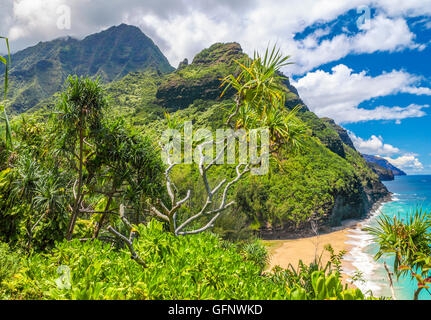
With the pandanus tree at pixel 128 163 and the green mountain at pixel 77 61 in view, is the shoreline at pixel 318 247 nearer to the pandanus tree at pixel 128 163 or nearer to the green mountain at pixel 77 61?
the pandanus tree at pixel 128 163

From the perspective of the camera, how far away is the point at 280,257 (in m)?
14.1

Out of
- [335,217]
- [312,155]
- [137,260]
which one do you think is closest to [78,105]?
[137,260]

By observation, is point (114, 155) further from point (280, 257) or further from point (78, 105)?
point (280, 257)

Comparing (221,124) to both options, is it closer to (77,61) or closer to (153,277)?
(153,277)

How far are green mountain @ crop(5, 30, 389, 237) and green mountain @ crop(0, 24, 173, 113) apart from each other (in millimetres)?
473

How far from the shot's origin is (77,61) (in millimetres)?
88250

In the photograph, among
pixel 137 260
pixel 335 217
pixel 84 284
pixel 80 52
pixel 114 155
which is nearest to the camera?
pixel 84 284

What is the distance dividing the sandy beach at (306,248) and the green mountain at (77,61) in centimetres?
4980

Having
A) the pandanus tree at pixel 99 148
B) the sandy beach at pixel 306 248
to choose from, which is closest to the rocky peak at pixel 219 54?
the sandy beach at pixel 306 248

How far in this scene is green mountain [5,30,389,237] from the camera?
19156 millimetres

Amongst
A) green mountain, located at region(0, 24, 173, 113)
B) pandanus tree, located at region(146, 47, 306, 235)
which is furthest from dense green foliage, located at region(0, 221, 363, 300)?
green mountain, located at region(0, 24, 173, 113)

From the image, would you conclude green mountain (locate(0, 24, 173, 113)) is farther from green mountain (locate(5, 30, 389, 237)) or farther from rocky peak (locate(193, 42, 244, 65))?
rocky peak (locate(193, 42, 244, 65))

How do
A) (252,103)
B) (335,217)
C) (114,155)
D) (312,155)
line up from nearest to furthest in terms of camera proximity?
(252,103) < (114,155) < (335,217) < (312,155)
